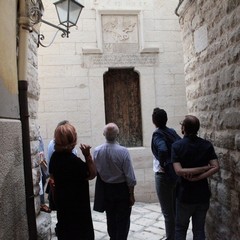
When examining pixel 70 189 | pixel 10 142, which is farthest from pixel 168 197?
pixel 10 142

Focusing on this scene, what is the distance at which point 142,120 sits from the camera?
745cm

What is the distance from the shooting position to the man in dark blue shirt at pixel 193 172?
10.2ft

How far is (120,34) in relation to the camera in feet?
24.3

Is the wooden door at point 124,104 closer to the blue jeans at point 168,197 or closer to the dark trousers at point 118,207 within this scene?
the blue jeans at point 168,197

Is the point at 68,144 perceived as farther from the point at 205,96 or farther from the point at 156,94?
the point at 156,94

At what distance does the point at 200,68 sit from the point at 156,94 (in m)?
3.33

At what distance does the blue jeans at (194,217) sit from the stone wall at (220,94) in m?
0.30

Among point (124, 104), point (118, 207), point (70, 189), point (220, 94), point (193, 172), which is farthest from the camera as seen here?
point (124, 104)

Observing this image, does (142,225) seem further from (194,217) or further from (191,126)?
(191,126)

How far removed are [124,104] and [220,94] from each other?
167 inches

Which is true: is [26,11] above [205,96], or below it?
above

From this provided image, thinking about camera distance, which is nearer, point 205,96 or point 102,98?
point 205,96

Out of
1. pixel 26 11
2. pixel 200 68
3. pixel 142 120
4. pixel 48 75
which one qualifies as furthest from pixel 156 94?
pixel 26 11

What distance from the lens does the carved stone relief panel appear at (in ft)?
24.2
